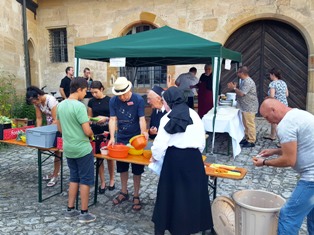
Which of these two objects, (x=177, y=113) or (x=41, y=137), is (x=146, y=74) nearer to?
(x=41, y=137)

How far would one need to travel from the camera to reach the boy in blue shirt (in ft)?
10.4

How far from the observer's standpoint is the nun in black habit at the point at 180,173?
8.54 ft

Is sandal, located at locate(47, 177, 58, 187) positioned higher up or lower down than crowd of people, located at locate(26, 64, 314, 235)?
lower down

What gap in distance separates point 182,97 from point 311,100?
7.31 m

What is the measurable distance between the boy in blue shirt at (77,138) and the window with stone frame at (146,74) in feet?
23.2

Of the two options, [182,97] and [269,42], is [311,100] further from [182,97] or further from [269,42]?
[182,97]

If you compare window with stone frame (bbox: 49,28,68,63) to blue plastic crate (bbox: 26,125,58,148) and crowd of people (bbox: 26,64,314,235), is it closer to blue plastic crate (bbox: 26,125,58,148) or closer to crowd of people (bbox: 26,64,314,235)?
crowd of people (bbox: 26,64,314,235)

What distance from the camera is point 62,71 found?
35.8 ft

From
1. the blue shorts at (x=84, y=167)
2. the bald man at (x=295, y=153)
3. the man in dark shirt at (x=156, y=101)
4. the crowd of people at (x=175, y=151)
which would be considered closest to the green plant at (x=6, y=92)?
the crowd of people at (x=175, y=151)

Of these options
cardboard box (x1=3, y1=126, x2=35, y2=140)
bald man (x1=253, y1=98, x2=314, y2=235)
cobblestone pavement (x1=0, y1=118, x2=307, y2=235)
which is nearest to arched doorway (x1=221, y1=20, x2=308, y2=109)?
cobblestone pavement (x1=0, y1=118, x2=307, y2=235)

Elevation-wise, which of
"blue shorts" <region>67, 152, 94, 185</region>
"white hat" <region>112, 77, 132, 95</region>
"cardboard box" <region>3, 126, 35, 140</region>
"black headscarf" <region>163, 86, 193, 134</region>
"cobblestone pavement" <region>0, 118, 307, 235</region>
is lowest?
"cobblestone pavement" <region>0, 118, 307, 235</region>

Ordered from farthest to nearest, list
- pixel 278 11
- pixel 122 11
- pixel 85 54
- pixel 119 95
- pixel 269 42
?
pixel 122 11, pixel 269 42, pixel 278 11, pixel 85 54, pixel 119 95

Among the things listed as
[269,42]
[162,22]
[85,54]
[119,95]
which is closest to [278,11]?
[269,42]

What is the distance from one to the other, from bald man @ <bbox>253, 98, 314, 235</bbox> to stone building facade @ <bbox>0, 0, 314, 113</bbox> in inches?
282
